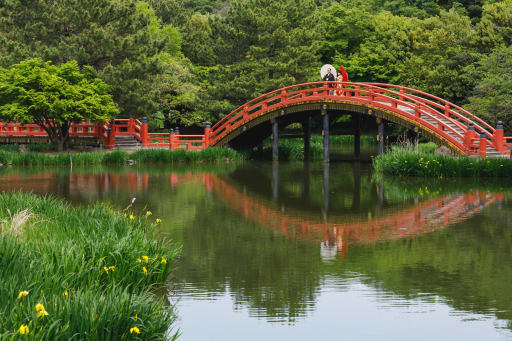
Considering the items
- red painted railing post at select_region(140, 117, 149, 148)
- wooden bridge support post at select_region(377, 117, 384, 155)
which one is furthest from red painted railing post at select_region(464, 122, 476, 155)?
red painted railing post at select_region(140, 117, 149, 148)

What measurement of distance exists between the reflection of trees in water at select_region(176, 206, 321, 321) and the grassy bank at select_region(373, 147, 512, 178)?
41.9 ft

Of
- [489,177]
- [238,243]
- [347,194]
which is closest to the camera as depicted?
[238,243]

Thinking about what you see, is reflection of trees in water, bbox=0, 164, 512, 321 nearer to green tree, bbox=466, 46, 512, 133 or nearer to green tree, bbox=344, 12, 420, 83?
green tree, bbox=466, 46, 512, 133

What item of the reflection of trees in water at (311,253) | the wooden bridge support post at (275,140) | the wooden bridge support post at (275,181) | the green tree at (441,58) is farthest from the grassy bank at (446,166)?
the green tree at (441,58)

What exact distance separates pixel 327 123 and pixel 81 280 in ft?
90.6

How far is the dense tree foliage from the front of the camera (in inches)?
1503

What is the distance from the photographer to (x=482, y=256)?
12.0 metres

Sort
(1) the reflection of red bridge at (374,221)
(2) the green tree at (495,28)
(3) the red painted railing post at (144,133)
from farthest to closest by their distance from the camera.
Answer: (3) the red painted railing post at (144,133), (2) the green tree at (495,28), (1) the reflection of red bridge at (374,221)

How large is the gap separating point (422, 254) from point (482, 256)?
1039 mm

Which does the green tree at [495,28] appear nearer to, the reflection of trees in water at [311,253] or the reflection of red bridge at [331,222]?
the reflection of trees in water at [311,253]

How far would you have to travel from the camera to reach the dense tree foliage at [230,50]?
38.2 m

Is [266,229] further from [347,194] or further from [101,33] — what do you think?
[101,33]

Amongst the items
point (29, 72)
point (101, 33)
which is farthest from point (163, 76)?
point (29, 72)

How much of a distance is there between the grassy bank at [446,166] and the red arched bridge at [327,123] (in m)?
1.43
